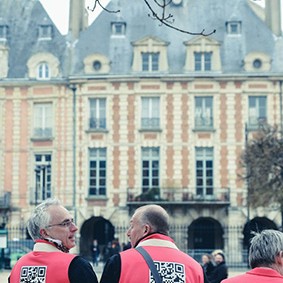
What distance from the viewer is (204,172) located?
36.5m

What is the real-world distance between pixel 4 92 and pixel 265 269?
110 feet

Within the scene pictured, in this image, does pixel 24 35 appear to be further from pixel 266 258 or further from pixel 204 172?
pixel 266 258

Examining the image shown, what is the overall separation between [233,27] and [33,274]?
3381 cm

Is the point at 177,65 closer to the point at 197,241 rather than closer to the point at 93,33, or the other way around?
the point at 93,33

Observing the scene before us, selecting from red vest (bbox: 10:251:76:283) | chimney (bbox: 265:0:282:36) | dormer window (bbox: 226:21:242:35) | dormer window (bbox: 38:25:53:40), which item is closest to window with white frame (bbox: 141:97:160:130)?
dormer window (bbox: 226:21:242:35)

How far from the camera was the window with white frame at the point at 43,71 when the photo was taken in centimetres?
3756

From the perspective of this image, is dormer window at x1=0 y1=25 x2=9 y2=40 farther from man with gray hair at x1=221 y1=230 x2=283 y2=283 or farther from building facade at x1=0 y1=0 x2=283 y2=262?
man with gray hair at x1=221 y1=230 x2=283 y2=283

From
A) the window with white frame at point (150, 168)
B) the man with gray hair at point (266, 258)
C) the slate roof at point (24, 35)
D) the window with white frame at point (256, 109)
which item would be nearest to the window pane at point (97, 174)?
the window with white frame at point (150, 168)

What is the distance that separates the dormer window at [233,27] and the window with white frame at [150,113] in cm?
459

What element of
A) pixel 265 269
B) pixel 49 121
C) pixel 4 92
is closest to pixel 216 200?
pixel 49 121

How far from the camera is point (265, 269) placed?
4.82 meters

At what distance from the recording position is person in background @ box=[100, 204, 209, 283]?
199 inches

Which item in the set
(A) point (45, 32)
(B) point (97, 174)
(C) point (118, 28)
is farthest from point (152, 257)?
(A) point (45, 32)

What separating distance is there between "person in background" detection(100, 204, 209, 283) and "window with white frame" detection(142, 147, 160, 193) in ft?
103
